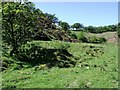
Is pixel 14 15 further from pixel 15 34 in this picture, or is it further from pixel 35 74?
pixel 35 74

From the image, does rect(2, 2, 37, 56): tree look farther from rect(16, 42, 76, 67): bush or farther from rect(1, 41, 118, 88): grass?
rect(1, 41, 118, 88): grass

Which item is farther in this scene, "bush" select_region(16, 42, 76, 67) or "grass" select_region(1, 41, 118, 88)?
"bush" select_region(16, 42, 76, 67)

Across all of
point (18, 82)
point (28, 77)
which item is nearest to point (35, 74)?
point (28, 77)

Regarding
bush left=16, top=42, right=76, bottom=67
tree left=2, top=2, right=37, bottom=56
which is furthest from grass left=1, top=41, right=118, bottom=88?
tree left=2, top=2, right=37, bottom=56

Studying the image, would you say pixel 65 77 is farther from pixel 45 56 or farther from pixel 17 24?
pixel 17 24

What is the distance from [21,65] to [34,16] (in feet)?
26.6

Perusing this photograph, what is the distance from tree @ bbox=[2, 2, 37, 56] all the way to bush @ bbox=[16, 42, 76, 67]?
1.24 metres

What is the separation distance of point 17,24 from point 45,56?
5102 mm

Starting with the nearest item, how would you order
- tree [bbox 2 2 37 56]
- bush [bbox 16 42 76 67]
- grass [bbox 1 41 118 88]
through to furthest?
grass [bbox 1 41 118 88], bush [bbox 16 42 76 67], tree [bbox 2 2 37 56]

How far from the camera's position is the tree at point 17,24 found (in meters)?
32.1

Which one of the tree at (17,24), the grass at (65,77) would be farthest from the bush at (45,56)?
the grass at (65,77)

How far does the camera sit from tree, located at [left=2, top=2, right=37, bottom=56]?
32.1 metres

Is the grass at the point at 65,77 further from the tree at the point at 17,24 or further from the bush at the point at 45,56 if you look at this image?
the tree at the point at 17,24

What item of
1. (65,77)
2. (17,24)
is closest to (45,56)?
(17,24)
